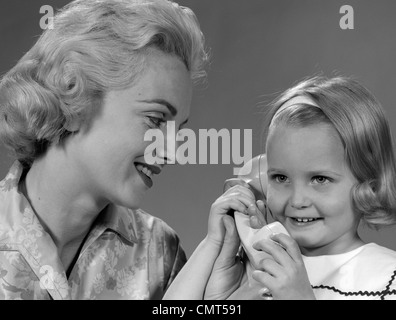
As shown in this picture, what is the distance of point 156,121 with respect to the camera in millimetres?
1769

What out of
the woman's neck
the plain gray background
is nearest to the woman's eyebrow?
the woman's neck

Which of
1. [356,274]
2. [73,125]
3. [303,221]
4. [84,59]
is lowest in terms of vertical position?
[356,274]

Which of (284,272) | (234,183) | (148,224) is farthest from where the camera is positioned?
(148,224)

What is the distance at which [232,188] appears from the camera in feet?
5.99

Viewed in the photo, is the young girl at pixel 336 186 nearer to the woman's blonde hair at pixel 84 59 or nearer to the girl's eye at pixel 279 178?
the girl's eye at pixel 279 178

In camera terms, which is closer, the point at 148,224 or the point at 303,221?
the point at 303,221

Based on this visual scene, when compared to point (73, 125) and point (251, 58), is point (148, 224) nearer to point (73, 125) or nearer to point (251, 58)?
point (73, 125)

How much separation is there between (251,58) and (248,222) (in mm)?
1126

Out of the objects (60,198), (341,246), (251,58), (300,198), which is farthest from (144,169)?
(251,58)

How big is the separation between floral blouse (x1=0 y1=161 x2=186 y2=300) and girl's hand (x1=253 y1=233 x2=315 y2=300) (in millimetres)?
482
